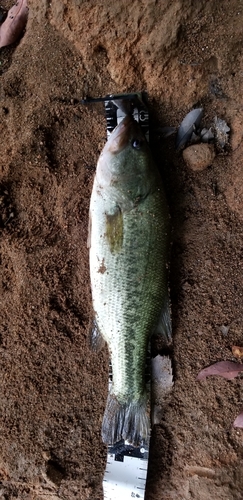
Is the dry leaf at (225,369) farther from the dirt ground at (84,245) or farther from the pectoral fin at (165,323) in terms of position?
the pectoral fin at (165,323)

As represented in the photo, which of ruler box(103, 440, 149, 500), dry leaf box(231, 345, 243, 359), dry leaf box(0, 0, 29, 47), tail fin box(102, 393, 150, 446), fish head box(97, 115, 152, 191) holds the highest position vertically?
dry leaf box(0, 0, 29, 47)

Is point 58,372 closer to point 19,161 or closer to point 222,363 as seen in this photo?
point 222,363

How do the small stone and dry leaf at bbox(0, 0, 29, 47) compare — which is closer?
the small stone

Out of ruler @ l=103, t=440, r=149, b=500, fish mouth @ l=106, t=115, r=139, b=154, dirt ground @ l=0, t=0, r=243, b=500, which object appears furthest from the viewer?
ruler @ l=103, t=440, r=149, b=500

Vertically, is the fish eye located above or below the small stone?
below

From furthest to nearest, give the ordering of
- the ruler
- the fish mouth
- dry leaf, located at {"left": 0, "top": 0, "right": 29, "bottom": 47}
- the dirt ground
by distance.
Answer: dry leaf, located at {"left": 0, "top": 0, "right": 29, "bottom": 47} → the ruler → the dirt ground → the fish mouth

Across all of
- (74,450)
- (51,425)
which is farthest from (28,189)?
(74,450)

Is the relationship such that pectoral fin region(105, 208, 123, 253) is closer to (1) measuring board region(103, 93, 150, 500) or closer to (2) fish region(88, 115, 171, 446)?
(2) fish region(88, 115, 171, 446)

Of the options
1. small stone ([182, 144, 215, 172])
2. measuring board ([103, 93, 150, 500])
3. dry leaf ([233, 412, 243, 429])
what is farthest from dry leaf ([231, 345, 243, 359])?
small stone ([182, 144, 215, 172])
